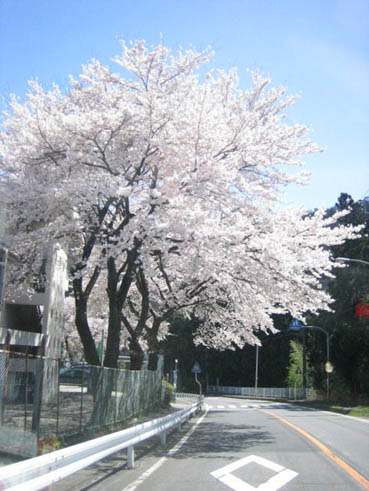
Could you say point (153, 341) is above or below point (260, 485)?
above

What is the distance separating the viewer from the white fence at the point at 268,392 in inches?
1976

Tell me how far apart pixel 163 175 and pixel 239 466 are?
858 centimetres

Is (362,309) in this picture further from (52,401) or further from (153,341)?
(52,401)

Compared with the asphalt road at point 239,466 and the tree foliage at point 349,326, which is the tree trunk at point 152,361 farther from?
the tree foliage at point 349,326

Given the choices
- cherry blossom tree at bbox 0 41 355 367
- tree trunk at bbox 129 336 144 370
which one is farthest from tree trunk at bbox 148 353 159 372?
cherry blossom tree at bbox 0 41 355 367

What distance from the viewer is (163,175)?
15703 millimetres

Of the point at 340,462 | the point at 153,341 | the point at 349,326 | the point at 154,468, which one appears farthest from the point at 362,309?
the point at 154,468

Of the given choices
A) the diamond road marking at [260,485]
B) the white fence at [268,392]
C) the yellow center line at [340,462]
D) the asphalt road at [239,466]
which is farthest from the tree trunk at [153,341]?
the white fence at [268,392]

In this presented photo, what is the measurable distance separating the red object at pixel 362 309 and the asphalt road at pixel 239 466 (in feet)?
61.0

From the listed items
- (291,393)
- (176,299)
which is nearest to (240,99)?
(176,299)

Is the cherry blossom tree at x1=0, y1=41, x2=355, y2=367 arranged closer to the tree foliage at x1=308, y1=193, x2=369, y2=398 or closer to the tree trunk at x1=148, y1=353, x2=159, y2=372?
the tree trunk at x1=148, y1=353, x2=159, y2=372

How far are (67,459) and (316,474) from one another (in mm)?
4345

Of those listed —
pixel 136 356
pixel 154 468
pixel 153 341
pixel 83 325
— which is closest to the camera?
pixel 154 468

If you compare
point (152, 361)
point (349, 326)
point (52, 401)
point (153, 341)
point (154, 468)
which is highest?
point (349, 326)
